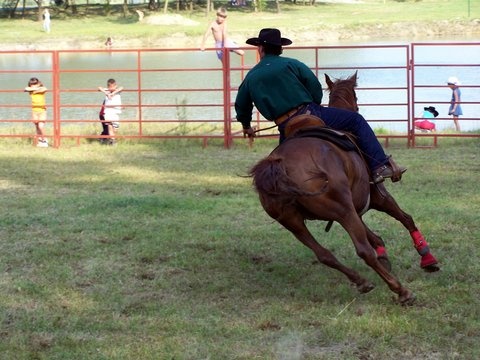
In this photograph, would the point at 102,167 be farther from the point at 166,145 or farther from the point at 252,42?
the point at 252,42

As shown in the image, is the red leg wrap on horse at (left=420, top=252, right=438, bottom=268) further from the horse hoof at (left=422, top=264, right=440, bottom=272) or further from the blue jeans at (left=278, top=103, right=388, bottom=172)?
the blue jeans at (left=278, top=103, right=388, bottom=172)

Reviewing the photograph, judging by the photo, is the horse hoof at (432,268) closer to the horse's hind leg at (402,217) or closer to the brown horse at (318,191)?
the horse's hind leg at (402,217)

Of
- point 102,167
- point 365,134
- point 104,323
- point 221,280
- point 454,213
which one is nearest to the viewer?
point 104,323

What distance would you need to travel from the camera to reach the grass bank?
160 feet

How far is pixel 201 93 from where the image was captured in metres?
25.2

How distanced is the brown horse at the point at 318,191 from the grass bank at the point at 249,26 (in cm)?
4223

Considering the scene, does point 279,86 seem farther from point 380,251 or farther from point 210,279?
point 210,279

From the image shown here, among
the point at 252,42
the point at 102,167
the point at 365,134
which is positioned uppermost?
the point at 252,42

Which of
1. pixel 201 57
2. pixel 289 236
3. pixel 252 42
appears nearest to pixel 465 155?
pixel 289 236

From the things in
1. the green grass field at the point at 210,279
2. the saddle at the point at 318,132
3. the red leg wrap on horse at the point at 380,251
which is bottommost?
the green grass field at the point at 210,279

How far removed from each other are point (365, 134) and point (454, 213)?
299 cm

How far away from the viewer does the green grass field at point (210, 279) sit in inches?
214

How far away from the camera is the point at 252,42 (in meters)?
6.91

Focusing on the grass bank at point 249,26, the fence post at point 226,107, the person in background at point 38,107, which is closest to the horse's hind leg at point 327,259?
the fence post at point 226,107
